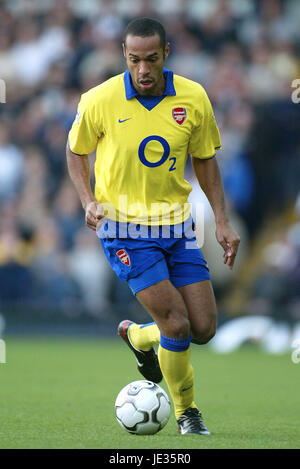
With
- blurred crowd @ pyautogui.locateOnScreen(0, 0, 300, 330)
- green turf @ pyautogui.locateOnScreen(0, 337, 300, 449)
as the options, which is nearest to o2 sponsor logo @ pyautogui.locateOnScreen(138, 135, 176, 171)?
green turf @ pyautogui.locateOnScreen(0, 337, 300, 449)

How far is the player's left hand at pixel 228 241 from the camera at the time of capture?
6246 millimetres

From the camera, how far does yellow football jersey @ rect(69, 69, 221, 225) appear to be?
20.2 ft

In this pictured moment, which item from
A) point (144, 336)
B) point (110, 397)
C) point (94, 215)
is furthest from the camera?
point (110, 397)

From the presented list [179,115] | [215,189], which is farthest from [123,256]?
[179,115]

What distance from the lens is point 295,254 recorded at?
12883mm

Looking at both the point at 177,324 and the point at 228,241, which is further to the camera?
the point at 228,241

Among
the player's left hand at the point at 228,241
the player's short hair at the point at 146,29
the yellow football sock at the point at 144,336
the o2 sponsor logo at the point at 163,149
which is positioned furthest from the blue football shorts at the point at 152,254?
the player's short hair at the point at 146,29

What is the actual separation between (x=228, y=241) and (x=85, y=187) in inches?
39.6

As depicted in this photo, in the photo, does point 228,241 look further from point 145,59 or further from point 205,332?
point 145,59

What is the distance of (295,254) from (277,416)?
604cm

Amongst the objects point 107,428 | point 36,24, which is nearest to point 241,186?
point 36,24

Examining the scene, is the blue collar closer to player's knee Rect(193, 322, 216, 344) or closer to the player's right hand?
the player's right hand

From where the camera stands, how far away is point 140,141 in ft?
20.1

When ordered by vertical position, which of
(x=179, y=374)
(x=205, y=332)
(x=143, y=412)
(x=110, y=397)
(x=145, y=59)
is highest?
(x=145, y=59)
